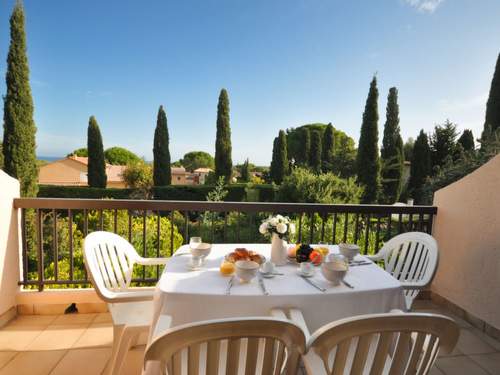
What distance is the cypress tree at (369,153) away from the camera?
13211 millimetres

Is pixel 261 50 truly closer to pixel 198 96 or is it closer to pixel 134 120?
pixel 198 96

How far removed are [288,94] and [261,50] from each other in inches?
182

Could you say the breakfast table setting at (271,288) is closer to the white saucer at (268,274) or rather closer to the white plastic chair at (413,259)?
the white saucer at (268,274)

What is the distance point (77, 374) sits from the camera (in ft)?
5.48

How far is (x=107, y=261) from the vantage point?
5.67ft

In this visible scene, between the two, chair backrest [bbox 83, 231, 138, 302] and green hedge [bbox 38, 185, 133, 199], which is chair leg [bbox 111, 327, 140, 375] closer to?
chair backrest [bbox 83, 231, 138, 302]

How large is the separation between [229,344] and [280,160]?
57.6 ft

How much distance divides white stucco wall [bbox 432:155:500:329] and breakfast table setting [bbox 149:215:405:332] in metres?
1.46

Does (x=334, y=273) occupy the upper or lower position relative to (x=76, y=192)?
upper

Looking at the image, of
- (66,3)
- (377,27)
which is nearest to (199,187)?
(66,3)

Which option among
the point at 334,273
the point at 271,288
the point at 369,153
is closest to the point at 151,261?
the point at 271,288

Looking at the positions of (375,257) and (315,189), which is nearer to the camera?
(375,257)

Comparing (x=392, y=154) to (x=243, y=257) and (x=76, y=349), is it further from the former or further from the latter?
(x=76, y=349)

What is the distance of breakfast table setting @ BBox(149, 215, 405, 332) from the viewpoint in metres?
1.23
